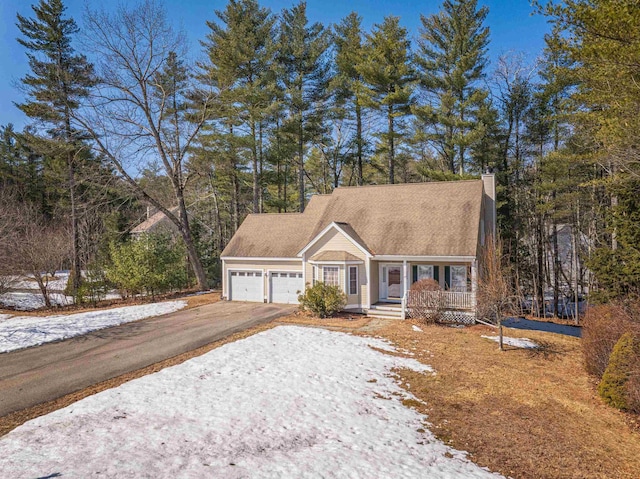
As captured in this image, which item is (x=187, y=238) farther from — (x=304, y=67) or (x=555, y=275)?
(x=555, y=275)

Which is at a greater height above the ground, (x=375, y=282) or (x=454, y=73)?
(x=454, y=73)

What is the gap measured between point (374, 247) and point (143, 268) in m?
12.8

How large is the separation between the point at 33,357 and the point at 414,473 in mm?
10905

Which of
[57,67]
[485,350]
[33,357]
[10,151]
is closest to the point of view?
[33,357]

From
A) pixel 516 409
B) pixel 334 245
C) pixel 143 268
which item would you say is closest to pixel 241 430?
pixel 516 409

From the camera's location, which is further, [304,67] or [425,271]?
[304,67]

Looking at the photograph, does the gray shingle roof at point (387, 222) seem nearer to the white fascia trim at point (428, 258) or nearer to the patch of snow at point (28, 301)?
the white fascia trim at point (428, 258)

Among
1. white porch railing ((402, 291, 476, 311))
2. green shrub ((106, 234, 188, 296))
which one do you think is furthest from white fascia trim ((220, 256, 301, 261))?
white porch railing ((402, 291, 476, 311))

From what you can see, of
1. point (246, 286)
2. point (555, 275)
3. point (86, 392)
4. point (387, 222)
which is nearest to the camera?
point (86, 392)

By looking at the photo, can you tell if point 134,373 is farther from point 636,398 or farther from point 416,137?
point 416,137

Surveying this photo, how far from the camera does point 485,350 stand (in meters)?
11.5

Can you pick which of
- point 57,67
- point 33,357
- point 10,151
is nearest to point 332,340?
point 33,357

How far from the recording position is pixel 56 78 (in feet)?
72.9

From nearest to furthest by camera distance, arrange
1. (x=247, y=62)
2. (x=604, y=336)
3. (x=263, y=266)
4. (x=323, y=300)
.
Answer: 1. (x=604, y=336)
2. (x=323, y=300)
3. (x=263, y=266)
4. (x=247, y=62)
